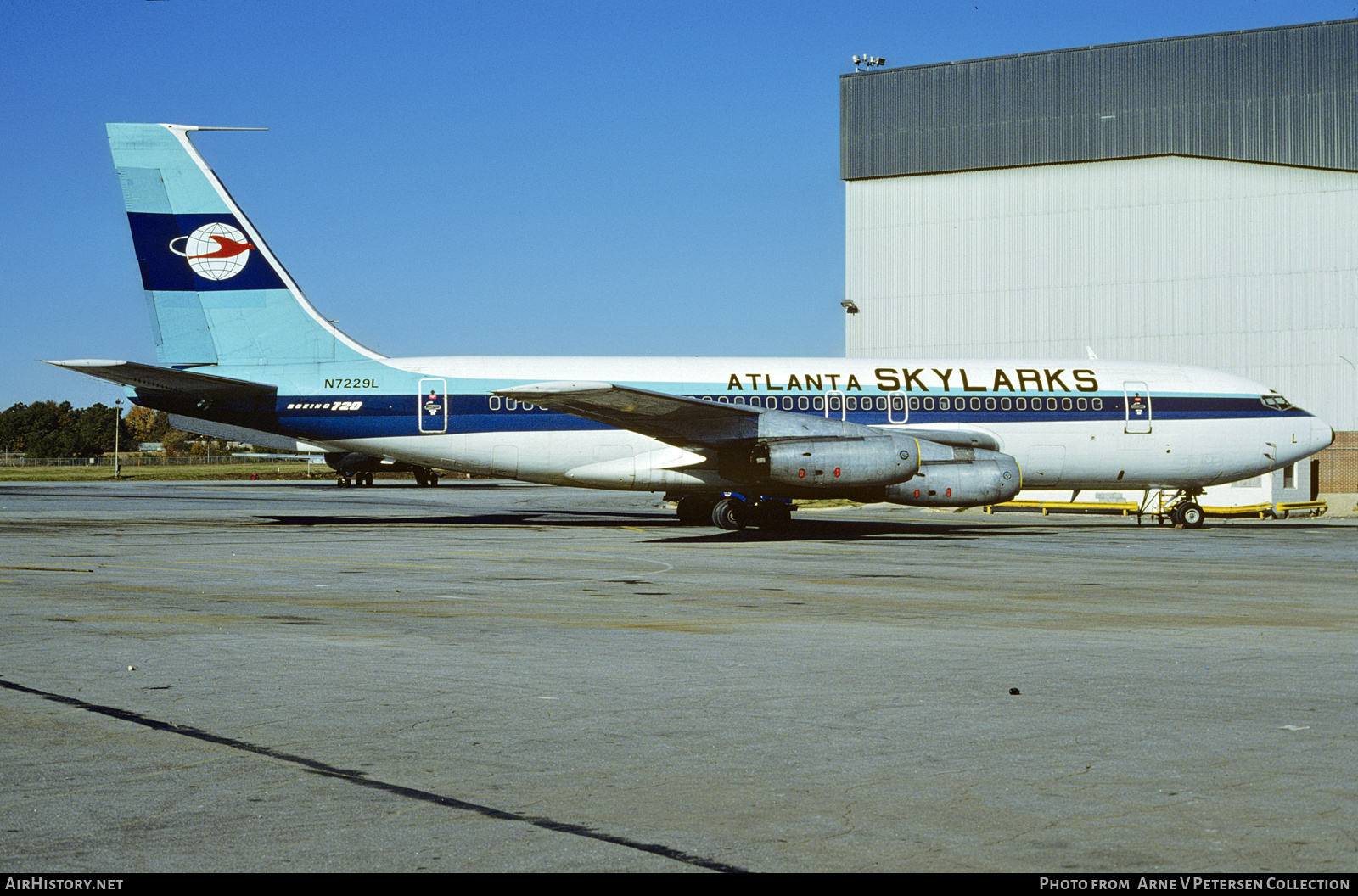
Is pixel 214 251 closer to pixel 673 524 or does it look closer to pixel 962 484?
pixel 673 524

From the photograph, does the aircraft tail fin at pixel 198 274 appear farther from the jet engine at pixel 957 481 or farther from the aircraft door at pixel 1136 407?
the aircraft door at pixel 1136 407

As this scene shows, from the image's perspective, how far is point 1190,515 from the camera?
32.2 m

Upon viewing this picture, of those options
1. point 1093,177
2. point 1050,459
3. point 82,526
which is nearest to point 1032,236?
point 1093,177

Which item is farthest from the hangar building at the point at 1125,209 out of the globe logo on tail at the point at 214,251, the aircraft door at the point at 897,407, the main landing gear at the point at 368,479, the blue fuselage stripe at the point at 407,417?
the globe logo on tail at the point at 214,251

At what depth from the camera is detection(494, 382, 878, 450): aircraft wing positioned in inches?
989

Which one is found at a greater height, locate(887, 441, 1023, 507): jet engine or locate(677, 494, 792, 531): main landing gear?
locate(887, 441, 1023, 507): jet engine

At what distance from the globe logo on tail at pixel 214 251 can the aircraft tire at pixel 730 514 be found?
12.8 meters

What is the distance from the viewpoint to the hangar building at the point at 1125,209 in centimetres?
5000

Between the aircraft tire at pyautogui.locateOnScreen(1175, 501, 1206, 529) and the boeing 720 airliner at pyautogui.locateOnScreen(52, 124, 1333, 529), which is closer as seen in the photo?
the boeing 720 airliner at pyautogui.locateOnScreen(52, 124, 1333, 529)

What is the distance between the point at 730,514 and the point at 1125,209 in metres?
32.9

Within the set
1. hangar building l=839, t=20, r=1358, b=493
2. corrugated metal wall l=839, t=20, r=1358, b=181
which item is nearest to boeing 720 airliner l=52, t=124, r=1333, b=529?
hangar building l=839, t=20, r=1358, b=493

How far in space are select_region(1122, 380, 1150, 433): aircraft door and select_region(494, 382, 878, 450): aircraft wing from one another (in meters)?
7.39

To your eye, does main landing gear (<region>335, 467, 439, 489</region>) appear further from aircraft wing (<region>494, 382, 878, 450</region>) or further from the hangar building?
aircraft wing (<region>494, 382, 878, 450</region>)

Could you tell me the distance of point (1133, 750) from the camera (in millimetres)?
6988
